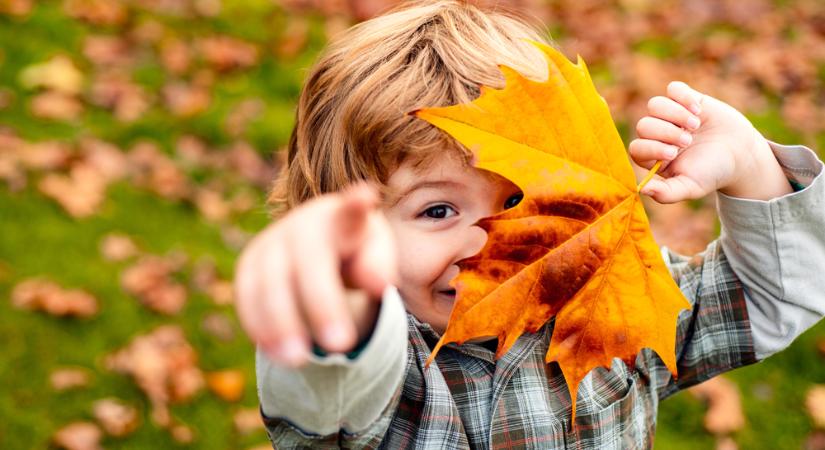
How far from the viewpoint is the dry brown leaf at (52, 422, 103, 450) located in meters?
2.04

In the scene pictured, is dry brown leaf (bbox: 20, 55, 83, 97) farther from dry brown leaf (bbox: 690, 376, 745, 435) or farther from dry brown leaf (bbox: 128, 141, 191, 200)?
dry brown leaf (bbox: 690, 376, 745, 435)

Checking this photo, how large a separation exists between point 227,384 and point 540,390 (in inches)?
52.2

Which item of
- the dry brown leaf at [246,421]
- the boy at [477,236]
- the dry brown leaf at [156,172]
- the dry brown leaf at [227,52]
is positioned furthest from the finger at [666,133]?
the dry brown leaf at [227,52]

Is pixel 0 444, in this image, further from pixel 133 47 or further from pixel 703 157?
pixel 133 47

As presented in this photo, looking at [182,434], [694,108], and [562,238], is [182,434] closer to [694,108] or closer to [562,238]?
[562,238]

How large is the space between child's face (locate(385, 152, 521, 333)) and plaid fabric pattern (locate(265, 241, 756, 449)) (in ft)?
0.23

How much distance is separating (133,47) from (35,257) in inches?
58.6

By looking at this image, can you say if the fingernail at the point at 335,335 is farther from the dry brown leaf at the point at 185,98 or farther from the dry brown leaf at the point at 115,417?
the dry brown leaf at the point at 185,98

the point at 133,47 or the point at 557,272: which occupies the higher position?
the point at 133,47

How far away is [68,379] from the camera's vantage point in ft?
7.27

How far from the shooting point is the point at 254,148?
3229mm

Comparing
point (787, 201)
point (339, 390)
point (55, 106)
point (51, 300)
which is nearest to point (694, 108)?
point (787, 201)

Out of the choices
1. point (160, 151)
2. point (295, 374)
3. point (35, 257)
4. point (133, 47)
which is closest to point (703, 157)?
point (295, 374)

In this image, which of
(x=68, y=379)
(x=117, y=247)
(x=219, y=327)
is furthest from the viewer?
(x=117, y=247)
